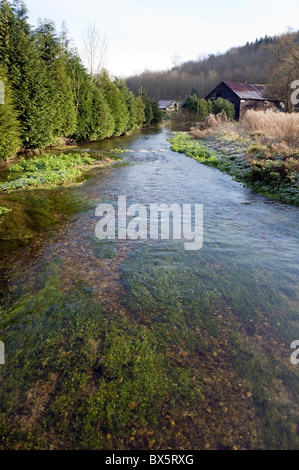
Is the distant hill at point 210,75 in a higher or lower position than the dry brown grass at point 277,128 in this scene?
higher

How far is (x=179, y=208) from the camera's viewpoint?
8.10 m

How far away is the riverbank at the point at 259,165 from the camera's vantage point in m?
9.23

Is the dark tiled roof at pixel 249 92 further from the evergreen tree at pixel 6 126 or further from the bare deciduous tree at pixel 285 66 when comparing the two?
the evergreen tree at pixel 6 126

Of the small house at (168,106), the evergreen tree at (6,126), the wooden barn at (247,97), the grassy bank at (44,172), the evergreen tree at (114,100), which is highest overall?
the small house at (168,106)

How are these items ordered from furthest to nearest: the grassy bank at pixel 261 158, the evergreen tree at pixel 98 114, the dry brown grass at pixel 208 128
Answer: the dry brown grass at pixel 208 128, the evergreen tree at pixel 98 114, the grassy bank at pixel 261 158

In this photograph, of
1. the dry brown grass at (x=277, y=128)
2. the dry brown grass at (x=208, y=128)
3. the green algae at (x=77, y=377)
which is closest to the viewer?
the green algae at (x=77, y=377)

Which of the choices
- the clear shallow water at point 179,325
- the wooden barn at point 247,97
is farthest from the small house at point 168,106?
the clear shallow water at point 179,325

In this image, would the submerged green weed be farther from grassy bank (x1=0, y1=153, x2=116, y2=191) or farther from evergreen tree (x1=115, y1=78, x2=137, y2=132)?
evergreen tree (x1=115, y1=78, x2=137, y2=132)

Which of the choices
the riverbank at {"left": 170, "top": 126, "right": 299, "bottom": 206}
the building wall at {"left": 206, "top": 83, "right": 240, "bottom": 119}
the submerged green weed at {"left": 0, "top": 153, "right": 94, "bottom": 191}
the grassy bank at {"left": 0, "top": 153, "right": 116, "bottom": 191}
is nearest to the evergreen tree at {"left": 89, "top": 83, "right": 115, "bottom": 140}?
the riverbank at {"left": 170, "top": 126, "right": 299, "bottom": 206}

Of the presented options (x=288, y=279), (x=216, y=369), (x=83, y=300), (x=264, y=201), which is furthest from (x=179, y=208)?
(x=216, y=369)

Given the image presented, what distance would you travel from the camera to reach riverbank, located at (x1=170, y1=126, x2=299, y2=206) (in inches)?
363

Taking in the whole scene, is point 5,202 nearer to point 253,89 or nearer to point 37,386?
point 37,386

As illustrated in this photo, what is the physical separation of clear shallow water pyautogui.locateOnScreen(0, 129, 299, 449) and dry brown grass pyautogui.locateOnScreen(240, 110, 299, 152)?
7019 millimetres

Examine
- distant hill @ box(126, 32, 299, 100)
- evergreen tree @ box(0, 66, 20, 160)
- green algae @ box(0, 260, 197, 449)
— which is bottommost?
green algae @ box(0, 260, 197, 449)
